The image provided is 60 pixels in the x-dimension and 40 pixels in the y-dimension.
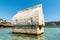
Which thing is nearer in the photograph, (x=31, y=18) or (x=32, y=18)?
(x=32, y=18)

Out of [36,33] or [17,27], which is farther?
[17,27]

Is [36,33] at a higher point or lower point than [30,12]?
lower

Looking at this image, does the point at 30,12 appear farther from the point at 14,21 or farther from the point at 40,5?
the point at 14,21

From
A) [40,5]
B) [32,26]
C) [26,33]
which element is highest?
[40,5]

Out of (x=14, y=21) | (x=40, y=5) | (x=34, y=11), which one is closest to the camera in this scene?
(x=34, y=11)

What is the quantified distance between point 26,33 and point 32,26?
2.40m

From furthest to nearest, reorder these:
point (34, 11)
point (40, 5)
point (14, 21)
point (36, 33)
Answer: point (14, 21) → point (40, 5) → point (34, 11) → point (36, 33)

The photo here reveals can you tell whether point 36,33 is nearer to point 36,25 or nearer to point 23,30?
point 36,25

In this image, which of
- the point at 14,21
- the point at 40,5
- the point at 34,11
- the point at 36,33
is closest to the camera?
the point at 36,33

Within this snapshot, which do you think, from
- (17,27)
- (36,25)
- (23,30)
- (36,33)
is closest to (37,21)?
(36,25)

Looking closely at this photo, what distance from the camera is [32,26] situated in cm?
2584

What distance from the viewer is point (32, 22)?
26.1 metres

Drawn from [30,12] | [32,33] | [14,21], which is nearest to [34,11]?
[30,12]

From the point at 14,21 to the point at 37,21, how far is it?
26.8 ft
